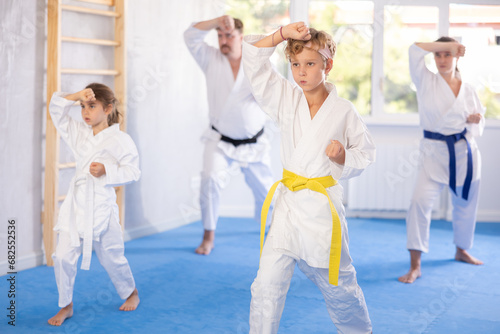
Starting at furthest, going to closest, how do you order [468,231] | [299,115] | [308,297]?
1. [468,231]
2. [308,297]
3. [299,115]

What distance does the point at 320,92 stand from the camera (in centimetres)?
231

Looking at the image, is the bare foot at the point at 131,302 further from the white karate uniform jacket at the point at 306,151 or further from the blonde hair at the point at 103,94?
the white karate uniform jacket at the point at 306,151

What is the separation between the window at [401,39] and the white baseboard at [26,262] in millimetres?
3261

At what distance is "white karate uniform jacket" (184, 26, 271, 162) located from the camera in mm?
4051

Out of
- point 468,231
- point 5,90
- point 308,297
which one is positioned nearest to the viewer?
point 308,297

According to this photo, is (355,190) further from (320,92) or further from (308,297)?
(320,92)

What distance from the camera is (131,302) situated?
116 inches

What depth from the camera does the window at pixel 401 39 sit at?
536cm

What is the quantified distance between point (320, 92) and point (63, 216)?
1291 millimetres

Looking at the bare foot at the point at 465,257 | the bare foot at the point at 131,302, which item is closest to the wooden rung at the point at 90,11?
the bare foot at the point at 131,302

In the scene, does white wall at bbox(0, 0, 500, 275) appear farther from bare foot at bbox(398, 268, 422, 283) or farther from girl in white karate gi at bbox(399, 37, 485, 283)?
bare foot at bbox(398, 268, 422, 283)

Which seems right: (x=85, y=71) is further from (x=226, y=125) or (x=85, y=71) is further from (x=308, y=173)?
Result: (x=308, y=173)

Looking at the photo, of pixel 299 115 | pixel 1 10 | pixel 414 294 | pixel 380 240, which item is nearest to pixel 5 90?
pixel 1 10

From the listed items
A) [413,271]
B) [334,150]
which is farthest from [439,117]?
[334,150]
